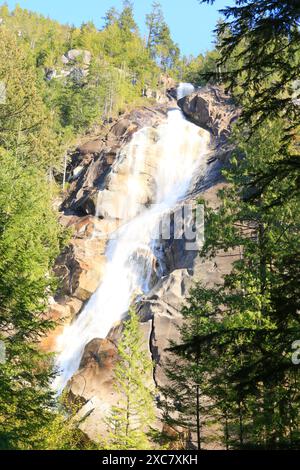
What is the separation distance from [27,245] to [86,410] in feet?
30.1

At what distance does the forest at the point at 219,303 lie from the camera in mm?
7078

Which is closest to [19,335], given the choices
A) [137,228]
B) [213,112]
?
[137,228]

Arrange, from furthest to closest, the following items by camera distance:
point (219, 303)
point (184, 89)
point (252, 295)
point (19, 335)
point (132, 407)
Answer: point (184, 89), point (219, 303), point (132, 407), point (252, 295), point (19, 335)

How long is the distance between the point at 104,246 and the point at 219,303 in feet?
82.3

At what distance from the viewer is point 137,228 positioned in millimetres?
40094

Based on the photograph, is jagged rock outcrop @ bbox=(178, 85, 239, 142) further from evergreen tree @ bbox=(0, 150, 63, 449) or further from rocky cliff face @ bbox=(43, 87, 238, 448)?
evergreen tree @ bbox=(0, 150, 63, 449)

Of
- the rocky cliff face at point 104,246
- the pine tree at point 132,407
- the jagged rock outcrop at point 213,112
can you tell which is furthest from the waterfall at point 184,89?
the pine tree at point 132,407

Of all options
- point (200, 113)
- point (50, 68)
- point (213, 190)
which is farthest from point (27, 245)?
point (50, 68)

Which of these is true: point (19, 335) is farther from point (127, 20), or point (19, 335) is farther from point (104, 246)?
point (127, 20)

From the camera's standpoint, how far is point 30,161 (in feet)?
125

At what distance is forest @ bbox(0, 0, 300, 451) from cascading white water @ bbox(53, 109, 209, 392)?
1813 mm

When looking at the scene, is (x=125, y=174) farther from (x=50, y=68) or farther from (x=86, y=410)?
(x=50, y=68)

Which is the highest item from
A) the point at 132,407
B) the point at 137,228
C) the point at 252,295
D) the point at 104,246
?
the point at 137,228

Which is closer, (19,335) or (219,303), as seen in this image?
(19,335)
